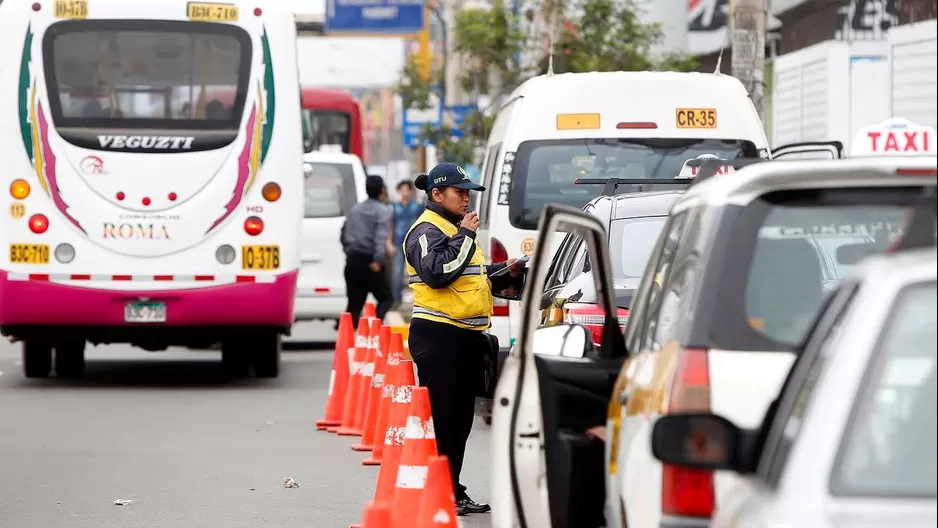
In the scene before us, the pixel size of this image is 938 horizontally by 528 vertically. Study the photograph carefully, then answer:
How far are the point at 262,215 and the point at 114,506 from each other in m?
6.51

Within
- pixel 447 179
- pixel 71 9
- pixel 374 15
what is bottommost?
pixel 447 179

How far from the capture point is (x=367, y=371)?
41.8 ft

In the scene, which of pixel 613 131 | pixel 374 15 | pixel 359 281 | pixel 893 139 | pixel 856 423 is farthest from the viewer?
pixel 374 15

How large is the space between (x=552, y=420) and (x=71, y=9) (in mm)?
10543

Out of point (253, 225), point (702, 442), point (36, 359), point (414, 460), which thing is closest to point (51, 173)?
point (253, 225)

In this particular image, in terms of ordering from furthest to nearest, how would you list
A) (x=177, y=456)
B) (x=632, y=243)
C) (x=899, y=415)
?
1. (x=177, y=456)
2. (x=632, y=243)
3. (x=899, y=415)

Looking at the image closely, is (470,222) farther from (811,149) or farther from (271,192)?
(271,192)

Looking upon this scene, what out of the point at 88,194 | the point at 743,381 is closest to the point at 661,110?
the point at 88,194

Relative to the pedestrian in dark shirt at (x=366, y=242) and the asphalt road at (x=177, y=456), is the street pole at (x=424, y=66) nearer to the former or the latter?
the pedestrian in dark shirt at (x=366, y=242)

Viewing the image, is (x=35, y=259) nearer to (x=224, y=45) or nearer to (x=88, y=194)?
(x=88, y=194)

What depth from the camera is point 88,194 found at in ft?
Result: 51.1

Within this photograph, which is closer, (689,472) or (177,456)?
(689,472)

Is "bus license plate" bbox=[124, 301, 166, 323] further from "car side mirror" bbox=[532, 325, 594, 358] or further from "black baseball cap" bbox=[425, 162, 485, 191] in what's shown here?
"car side mirror" bbox=[532, 325, 594, 358]

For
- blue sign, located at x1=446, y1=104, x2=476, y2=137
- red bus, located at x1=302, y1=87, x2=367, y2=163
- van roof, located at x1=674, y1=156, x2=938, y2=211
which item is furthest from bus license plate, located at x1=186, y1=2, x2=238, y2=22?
red bus, located at x1=302, y1=87, x2=367, y2=163
